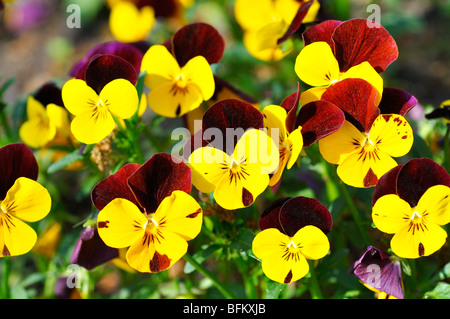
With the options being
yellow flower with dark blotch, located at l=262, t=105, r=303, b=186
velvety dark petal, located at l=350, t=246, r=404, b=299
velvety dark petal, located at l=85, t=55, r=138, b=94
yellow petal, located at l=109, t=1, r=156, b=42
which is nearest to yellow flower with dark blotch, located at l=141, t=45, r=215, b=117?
velvety dark petal, located at l=85, t=55, r=138, b=94

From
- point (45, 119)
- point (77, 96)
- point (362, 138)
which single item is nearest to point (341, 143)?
point (362, 138)

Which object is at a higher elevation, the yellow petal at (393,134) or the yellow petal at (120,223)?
the yellow petal at (393,134)

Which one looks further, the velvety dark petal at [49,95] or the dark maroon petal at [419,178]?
the velvety dark petal at [49,95]

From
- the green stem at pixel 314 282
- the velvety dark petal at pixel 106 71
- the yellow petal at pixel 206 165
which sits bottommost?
the green stem at pixel 314 282

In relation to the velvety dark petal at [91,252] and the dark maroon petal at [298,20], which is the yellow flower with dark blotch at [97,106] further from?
the dark maroon petal at [298,20]

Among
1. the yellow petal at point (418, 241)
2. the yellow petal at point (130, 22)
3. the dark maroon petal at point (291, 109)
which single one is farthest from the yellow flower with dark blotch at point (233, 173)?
the yellow petal at point (130, 22)

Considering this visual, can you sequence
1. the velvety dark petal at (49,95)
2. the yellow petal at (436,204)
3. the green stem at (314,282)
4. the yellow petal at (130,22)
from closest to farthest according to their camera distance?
the yellow petal at (436,204) → the green stem at (314,282) → the velvety dark petal at (49,95) → the yellow petal at (130,22)

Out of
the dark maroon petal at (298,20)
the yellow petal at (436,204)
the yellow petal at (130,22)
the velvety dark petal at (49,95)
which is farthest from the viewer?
the yellow petal at (130,22)
